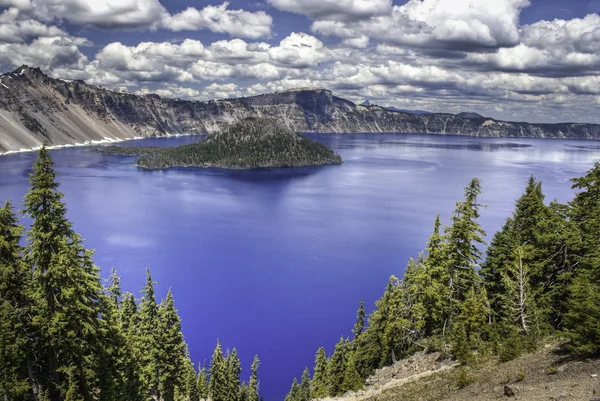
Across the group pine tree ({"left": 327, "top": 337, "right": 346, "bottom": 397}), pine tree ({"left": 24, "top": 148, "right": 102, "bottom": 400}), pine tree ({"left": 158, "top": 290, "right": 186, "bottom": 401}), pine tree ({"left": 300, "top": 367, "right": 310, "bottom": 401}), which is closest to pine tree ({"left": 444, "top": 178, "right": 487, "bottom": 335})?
pine tree ({"left": 327, "top": 337, "right": 346, "bottom": 397})

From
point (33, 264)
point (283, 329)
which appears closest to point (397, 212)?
point (283, 329)

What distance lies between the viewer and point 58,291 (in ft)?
82.7

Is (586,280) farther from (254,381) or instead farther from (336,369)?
(254,381)

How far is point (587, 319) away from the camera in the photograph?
21938 millimetres

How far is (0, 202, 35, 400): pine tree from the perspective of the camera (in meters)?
23.6

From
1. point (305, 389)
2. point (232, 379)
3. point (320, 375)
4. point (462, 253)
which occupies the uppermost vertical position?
point (462, 253)

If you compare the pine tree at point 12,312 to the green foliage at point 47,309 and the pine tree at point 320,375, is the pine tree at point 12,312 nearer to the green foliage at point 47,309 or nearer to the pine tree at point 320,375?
the green foliage at point 47,309

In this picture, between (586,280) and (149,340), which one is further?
(149,340)

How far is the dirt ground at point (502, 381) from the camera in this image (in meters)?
17.9

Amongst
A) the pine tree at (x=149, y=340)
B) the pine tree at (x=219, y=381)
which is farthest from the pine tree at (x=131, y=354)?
the pine tree at (x=219, y=381)

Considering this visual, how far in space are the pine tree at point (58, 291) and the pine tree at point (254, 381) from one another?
42.2 m

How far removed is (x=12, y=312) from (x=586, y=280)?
35.2 meters

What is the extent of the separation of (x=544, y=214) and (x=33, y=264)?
134ft

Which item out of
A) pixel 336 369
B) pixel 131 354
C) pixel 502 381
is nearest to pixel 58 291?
pixel 131 354
